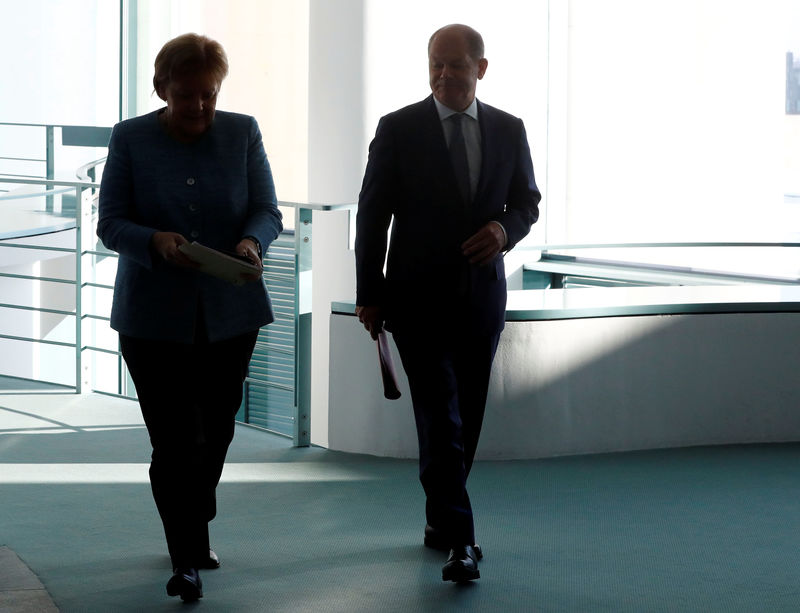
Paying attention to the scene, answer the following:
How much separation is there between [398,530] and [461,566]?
1.55 ft

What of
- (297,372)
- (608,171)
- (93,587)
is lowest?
(93,587)

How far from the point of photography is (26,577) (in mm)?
2416

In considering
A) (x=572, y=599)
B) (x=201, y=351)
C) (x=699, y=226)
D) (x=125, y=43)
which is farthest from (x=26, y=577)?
(x=125, y=43)

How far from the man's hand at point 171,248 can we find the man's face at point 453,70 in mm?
649

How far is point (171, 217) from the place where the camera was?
2.21m

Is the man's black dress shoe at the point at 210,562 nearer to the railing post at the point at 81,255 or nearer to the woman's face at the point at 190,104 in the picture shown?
the woman's face at the point at 190,104

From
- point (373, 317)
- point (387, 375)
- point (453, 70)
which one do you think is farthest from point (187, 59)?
point (387, 375)

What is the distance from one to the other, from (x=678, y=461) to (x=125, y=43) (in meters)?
8.65

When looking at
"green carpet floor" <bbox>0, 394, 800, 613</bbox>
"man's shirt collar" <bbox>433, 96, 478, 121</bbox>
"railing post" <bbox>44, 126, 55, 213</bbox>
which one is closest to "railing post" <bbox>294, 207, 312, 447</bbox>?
"green carpet floor" <bbox>0, 394, 800, 613</bbox>

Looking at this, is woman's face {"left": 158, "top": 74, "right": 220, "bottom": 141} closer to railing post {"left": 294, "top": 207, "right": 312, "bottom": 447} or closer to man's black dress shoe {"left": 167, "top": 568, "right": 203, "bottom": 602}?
man's black dress shoe {"left": 167, "top": 568, "right": 203, "bottom": 602}

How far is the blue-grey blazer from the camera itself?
7.21 ft

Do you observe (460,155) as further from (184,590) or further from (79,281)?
(79,281)

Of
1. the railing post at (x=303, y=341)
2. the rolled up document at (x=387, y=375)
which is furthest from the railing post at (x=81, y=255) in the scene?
the rolled up document at (x=387, y=375)

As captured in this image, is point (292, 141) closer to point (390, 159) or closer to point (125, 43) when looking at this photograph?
point (125, 43)
